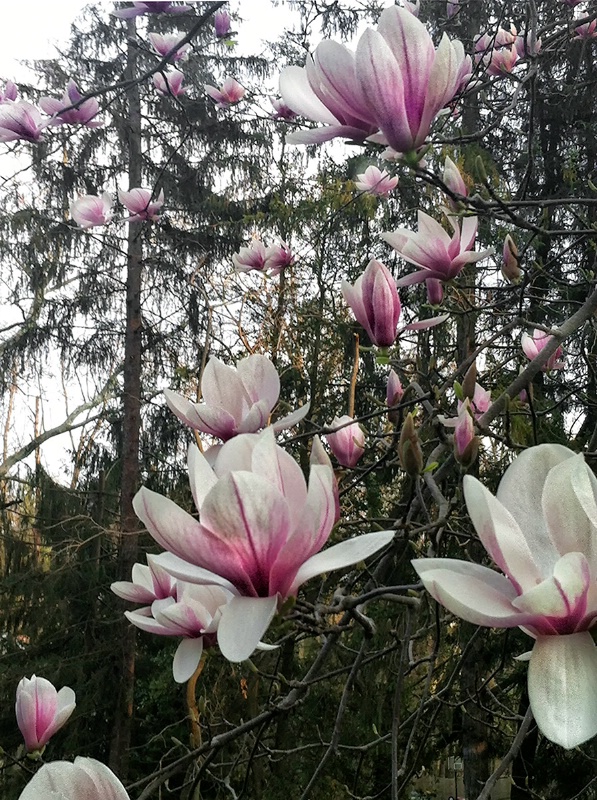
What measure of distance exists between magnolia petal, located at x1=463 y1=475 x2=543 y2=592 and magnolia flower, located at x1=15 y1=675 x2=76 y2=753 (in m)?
0.94

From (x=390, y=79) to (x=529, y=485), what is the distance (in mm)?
399

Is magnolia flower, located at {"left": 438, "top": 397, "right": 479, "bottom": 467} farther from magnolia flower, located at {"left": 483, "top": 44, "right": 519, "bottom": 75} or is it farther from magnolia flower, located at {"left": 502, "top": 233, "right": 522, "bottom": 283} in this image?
magnolia flower, located at {"left": 483, "top": 44, "right": 519, "bottom": 75}

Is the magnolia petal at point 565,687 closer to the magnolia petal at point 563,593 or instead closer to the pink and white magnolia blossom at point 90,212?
the magnolia petal at point 563,593

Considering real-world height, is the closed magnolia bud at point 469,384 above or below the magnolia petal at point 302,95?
below

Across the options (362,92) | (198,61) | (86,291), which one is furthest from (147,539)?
(362,92)

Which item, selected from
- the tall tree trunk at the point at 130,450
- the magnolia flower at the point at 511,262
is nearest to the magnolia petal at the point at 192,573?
the magnolia flower at the point at 511,262

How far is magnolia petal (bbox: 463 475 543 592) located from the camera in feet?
1.50

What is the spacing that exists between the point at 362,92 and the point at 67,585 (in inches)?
285

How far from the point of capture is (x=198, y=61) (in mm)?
7848

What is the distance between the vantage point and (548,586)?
0.42m

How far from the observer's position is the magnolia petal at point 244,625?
47cm

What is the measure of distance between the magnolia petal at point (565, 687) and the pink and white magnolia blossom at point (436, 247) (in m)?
0.79

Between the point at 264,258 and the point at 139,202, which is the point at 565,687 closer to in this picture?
the point at 264,258

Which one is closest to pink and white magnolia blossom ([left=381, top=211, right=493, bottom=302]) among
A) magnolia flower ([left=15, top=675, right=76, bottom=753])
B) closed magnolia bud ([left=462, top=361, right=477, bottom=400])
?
closed magnolia bud ([left=462, top=361, right=477, bottom=400])
